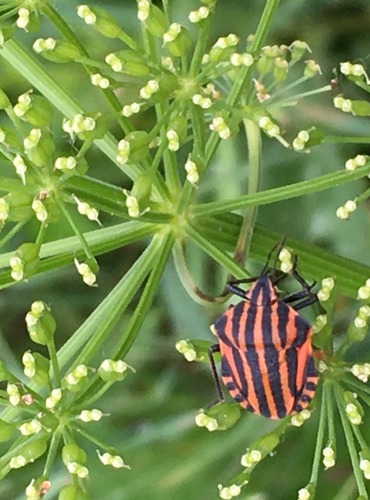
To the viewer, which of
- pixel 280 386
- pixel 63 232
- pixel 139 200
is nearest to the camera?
pixel 139 200

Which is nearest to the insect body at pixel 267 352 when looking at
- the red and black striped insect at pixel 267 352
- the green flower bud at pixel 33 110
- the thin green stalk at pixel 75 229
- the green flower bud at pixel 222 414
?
the red and black striped insect at pixel 267 352

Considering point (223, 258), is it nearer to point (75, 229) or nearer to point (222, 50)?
point (75, 229)

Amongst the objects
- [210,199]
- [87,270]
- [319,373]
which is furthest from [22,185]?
[210,199]

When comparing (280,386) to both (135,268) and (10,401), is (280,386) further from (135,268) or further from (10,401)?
(10,401)

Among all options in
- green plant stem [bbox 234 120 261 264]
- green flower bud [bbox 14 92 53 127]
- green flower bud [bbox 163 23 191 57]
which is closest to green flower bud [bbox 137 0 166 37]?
green flower bud [bbox 163 23 191 57]

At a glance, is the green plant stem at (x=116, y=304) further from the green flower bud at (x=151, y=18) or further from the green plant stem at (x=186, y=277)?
the green flower bud at (x=151, y=18)

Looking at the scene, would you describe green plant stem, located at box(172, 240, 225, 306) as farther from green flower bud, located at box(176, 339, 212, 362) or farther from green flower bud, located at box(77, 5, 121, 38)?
green flower bud, located at box(77, 5, 121, 38)
